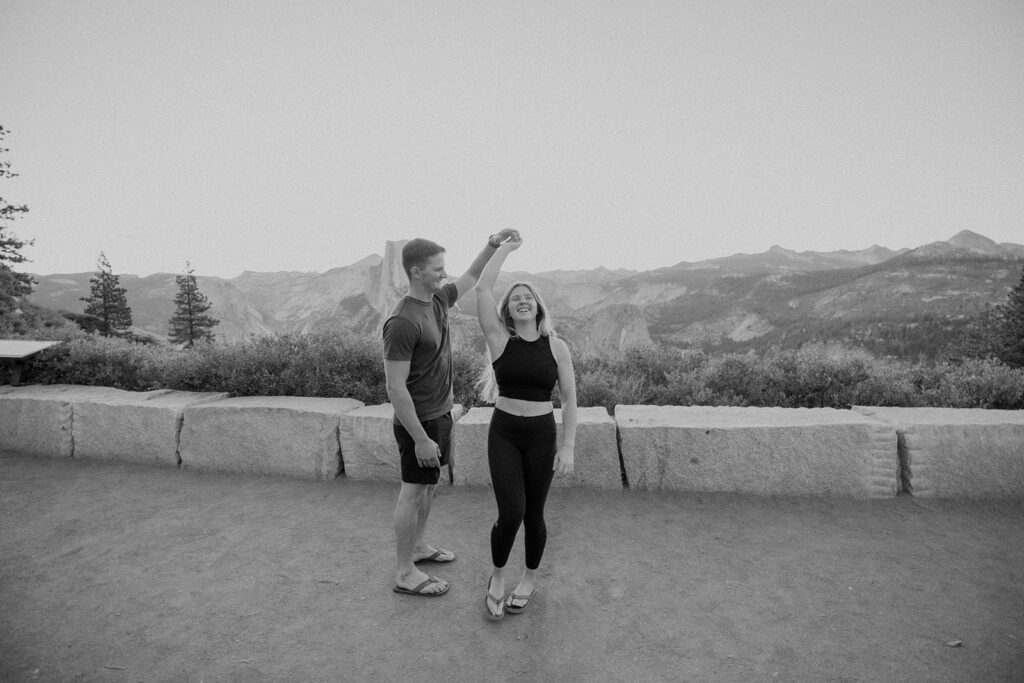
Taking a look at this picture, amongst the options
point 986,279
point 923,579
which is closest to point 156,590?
point 923,579

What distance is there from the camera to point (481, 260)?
138 inches

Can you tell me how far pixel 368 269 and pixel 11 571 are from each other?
142 m

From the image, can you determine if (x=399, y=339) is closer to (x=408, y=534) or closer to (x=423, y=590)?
(x=408, y=534)

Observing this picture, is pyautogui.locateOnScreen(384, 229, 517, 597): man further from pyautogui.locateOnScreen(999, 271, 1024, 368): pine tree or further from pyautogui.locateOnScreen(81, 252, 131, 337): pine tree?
pyautogui.locateOnScreen(81, 252, 131, 337): pine tree

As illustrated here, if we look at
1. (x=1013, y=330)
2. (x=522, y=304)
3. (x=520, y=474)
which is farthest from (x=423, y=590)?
(x=1013, y=330)

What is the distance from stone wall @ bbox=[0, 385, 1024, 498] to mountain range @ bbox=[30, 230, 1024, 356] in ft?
7.80

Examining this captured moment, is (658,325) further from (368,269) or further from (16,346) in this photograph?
(16,346)

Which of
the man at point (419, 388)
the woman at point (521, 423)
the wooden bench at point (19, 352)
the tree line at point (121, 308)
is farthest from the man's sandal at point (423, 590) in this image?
the tree line at point (121, 308)

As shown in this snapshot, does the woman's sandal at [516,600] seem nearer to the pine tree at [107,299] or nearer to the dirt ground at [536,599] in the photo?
the dirt ground at [536,599]

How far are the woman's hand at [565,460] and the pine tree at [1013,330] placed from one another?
49.6 ft

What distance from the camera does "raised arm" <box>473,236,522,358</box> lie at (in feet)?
10.5

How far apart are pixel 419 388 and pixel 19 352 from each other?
→ 21.2 ft

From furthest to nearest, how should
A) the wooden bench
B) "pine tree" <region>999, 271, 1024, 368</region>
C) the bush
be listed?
1. "pine tree" <region>999, 271, 1024, 368</region>
2. the wooden bench
3. the bush

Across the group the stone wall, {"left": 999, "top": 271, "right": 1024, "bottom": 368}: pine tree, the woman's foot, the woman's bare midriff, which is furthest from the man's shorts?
{"left": 999, "top": 271, "right": 1024, "bottom": 368}: pine tree
